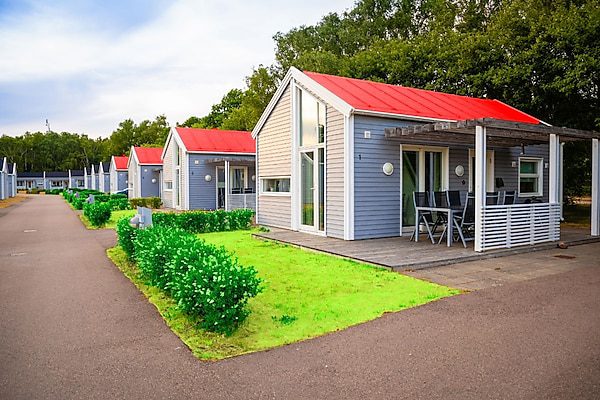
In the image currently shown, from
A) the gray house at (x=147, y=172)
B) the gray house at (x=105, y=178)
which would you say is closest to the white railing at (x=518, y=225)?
the gray house at (x=147, y=172)

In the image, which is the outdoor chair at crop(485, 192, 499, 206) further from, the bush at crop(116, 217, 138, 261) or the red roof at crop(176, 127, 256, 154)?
the red roof at crop(176, 127, 256, 154)

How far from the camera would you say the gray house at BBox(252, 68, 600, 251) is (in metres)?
10.1

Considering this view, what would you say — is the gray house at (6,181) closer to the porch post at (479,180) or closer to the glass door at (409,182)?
the glass door at (409,182)

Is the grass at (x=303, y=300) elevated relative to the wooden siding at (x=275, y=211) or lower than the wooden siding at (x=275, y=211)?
lower

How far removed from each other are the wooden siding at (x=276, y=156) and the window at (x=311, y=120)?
54cm

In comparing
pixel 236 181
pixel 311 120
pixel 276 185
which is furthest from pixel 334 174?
pixel 236 181

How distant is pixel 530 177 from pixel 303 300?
11707 mm

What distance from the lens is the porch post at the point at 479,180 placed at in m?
8.92

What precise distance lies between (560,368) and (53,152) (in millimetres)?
99446

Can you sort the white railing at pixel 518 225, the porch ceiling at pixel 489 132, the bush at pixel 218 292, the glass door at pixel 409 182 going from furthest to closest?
the glass door at pixel 409 182, the white railing at pixel 518 225, the porch ceiling at pixel 489 132, the bush at pixel 218 292

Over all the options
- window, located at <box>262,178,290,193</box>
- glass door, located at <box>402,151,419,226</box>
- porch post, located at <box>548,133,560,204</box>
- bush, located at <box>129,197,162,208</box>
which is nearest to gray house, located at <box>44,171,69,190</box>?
bush, located at <box>129,197,162,208</box>

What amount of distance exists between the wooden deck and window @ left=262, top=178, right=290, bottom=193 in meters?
2.13

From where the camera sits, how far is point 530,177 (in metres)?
15.0

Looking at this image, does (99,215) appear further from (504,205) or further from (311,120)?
(504,205)
